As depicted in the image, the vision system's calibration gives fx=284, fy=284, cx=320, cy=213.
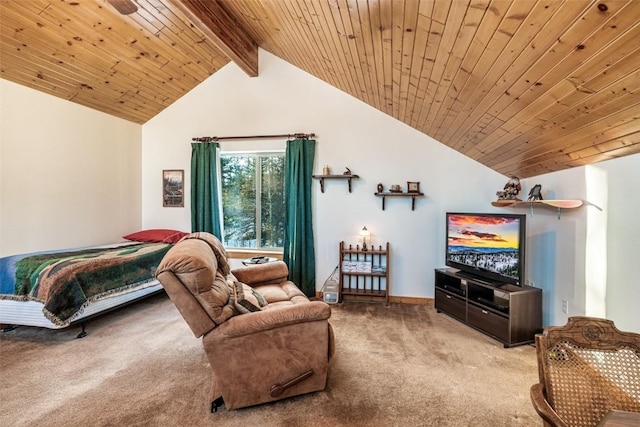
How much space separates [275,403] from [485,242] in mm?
2612

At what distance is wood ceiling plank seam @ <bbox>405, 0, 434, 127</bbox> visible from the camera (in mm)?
1550

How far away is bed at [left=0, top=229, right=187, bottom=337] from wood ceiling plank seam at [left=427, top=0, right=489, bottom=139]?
3687 millimetres

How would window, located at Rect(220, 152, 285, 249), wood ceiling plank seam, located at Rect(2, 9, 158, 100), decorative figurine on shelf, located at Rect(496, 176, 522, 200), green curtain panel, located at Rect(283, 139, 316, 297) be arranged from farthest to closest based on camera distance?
1. window, located at Rect(220, 152, 285, 249)
2. green curtain panel, located at Rect(283, 139, 316, 297)
3. decorative figurine on shelf, located at Rect(496, 176, 522, 200)
4. wood ceiling plank seam, located at Rect(2, 9, 158, 100)

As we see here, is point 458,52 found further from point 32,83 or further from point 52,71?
→ point 32,83

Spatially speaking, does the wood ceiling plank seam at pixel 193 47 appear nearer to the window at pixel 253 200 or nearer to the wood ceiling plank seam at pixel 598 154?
the window at pixel 253 200

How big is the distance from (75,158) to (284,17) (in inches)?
131

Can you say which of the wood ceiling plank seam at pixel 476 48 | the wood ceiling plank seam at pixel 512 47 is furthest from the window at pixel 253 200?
the wood ceiling plank seam at pixel 512 47

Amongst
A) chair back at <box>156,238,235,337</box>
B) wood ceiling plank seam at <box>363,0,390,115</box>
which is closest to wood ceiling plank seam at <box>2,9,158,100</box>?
chair back at <box>156,238,235,337</box>

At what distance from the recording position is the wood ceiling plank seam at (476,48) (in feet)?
4.31

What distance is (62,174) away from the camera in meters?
3.66

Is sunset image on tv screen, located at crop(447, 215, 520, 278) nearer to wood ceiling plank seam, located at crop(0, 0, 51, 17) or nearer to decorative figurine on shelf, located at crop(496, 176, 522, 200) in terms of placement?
decorative figurine on shelf, located at crop(496, 176, 522, 200)

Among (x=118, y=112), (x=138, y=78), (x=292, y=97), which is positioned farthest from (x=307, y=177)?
(x=118, y=112)

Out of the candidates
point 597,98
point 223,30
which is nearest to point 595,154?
point 597,98

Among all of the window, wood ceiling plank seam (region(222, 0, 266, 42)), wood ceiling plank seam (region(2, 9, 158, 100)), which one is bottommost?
the window
